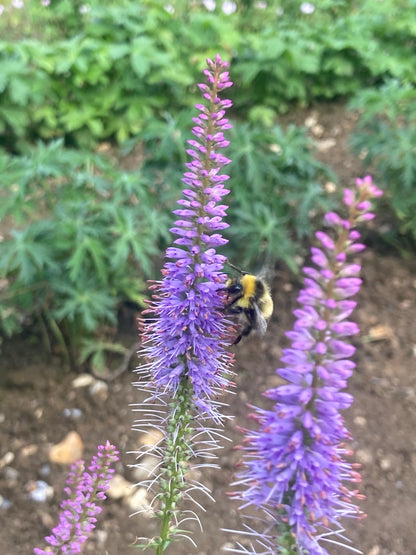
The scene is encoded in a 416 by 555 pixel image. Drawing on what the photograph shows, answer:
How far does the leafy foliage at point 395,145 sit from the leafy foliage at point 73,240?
1628 mm

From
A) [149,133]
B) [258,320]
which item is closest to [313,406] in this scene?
[258,320]

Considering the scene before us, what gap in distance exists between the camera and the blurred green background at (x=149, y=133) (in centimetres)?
365

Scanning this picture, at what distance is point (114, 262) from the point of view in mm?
3520

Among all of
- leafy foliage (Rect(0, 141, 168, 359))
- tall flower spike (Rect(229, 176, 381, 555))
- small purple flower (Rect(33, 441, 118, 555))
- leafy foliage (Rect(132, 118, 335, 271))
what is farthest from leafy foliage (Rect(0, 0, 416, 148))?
tall flower spike (Rect(229, 176, 381, 555))

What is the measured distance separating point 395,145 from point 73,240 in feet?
7.56

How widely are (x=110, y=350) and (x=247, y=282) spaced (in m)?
2.29

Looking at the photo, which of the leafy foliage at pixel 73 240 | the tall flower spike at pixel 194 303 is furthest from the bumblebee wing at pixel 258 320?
the leafy foliage at pixel 73 240

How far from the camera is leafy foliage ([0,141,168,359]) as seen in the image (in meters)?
3.52

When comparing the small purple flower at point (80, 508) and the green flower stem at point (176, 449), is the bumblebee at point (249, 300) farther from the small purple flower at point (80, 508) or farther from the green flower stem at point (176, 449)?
the small purple flower at point (80, 508)

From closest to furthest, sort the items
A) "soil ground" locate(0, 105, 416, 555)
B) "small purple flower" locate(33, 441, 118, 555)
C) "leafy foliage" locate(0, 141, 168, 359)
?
"small purple flower" locate(33, 441, 118, 555) → "soil ground" locate(0, 105, 416, 555) → "leafy foliage" locate(0, 141, 168, 359)

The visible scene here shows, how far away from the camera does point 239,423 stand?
3.79 m

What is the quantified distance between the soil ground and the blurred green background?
274 mm

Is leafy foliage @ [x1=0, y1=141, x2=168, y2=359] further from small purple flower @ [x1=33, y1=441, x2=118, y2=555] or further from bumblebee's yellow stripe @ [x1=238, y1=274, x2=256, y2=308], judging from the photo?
small purple flower @ [x1=33, y1=441, x2=118, y2=555]

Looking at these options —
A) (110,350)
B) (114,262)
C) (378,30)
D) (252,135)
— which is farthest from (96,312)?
A: (378,30)
